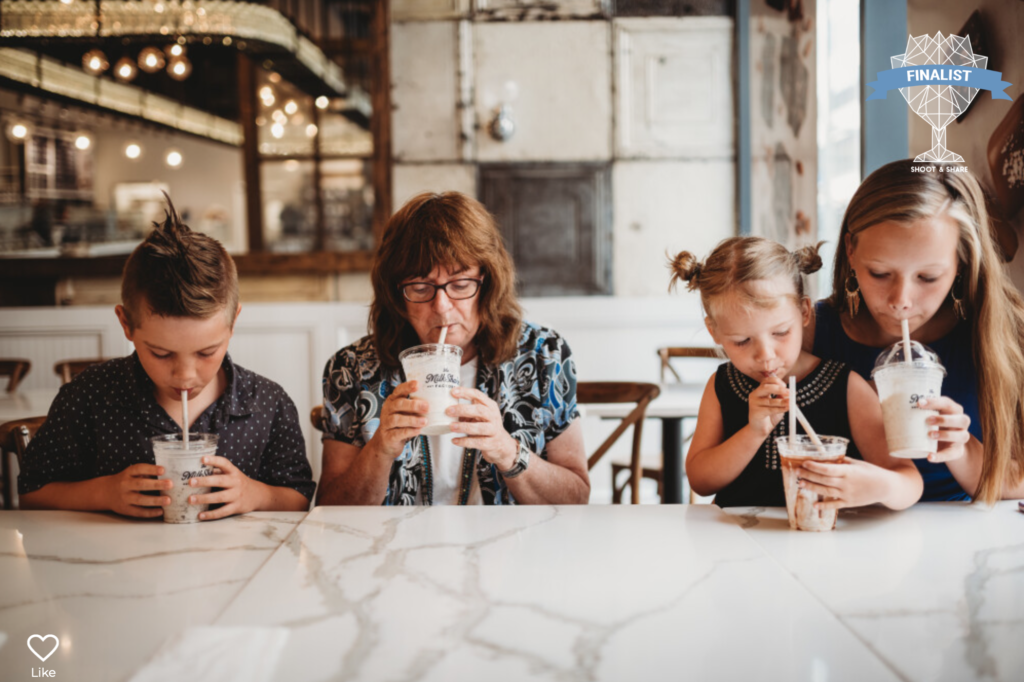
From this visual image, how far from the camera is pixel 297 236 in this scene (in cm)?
545

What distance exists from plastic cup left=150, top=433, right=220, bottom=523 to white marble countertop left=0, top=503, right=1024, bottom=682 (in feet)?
0.10

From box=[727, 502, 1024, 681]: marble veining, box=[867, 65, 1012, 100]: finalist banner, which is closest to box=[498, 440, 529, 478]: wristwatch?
box=[727, 502, 1024, 681]: marble veining

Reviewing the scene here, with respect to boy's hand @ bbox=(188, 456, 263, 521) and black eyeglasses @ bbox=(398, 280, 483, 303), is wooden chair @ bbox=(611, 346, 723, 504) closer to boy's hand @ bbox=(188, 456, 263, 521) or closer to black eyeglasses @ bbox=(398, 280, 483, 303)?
black eyeglasses @ bbox=(398, 280, 483, 303)

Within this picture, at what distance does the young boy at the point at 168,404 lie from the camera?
4.45 feet

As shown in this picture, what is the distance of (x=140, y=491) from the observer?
3.91 feet

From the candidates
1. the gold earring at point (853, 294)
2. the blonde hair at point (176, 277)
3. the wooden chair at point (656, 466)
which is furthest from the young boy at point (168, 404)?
the wooden chair at point (656, 466)

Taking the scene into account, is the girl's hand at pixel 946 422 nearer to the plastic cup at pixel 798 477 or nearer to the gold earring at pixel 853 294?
the plastic cup at pixel 798 477

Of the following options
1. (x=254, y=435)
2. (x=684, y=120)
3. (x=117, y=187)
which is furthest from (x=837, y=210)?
(x=117, y=187)

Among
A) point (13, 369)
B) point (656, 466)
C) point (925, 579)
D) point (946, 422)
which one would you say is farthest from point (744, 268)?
point (13, 369)

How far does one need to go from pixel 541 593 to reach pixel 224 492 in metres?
0.60

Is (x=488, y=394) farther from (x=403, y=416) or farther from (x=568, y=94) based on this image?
(x=568, y=94)

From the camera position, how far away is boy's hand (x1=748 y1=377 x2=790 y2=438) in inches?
49.4

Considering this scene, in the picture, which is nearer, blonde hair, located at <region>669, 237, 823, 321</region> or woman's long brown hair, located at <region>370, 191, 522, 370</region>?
blonde hair, located at <region>669, 237, 823, 321</region>

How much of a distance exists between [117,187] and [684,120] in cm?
1206
